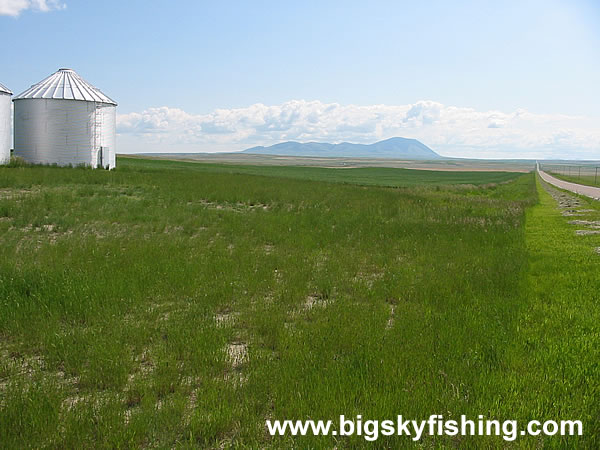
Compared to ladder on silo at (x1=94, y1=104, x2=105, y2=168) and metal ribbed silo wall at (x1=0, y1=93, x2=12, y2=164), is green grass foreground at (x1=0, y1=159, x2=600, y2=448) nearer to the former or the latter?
metal ribbed silo wall at (x1=0, y1=93, x2=12, y2=164)

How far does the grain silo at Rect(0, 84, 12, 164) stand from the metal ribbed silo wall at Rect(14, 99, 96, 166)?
2.26 m

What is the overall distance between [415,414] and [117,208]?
17692 mm

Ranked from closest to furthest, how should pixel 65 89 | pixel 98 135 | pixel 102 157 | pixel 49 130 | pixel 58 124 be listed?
pixel 49 130, pixel 58 124, pixel 65 89, pixel 98 135, pixel 102 157

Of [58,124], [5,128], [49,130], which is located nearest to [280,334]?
[5,128]

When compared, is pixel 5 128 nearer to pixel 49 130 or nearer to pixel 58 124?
pixel 49 130

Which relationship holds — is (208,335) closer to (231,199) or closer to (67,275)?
(67,275)

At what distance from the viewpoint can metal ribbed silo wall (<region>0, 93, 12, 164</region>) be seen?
121ft

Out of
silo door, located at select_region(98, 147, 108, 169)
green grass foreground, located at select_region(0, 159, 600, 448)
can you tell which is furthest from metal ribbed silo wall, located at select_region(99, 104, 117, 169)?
green grass foreground, located at select_region(0, 159, 600, 448)

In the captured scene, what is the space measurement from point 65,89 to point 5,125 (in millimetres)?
6052

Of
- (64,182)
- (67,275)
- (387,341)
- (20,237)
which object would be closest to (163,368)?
(387,341)

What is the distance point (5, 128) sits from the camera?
3744cm

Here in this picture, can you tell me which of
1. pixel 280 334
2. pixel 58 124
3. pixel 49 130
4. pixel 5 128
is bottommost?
pixel 280 334

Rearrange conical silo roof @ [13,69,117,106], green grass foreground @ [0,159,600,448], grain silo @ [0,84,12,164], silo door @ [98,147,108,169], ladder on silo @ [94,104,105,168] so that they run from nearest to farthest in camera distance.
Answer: green grass foreground @ [0,159,600,448], grain silo @ [0,84,12,164], conical silo roof @ [13,69,117,106], ladder on silo @ [94,104,105,168], silo door @ [98,147,108,169]

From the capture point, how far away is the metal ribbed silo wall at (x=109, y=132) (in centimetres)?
4331
